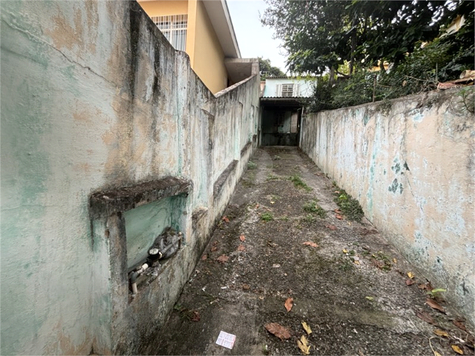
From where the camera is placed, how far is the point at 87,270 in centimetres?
137

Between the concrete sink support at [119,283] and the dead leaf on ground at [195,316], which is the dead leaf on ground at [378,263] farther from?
the concrete sink support at [119,283]

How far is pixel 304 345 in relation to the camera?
1.92m

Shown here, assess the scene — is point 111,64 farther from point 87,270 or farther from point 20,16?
point 87,270

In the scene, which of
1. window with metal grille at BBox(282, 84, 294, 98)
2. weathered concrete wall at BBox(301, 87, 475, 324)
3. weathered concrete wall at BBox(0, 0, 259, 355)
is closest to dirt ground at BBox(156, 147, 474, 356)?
weathered concrete wall at BBox(301, 87, 475, 324)

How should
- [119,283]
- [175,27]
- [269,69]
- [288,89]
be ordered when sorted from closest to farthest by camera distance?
1. [119,283]
2. [175,27]
3. [288,89]
4. [269,69]

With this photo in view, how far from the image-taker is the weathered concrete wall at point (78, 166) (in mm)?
981

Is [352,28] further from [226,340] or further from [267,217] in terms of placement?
[226,340]

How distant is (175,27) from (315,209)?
637cm

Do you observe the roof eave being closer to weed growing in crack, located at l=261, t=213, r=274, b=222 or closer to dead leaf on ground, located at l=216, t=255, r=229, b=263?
weed growing in crack, located at l=261, t=213, r=274, b=222

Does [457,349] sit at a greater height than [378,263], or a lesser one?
lesser

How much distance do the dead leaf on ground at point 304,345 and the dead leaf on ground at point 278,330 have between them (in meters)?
0.11

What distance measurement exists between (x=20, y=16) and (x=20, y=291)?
1266mm

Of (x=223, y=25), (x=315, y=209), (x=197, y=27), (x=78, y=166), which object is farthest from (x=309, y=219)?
(x=223, y=25)

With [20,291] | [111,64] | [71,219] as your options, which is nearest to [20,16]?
[111,64]
